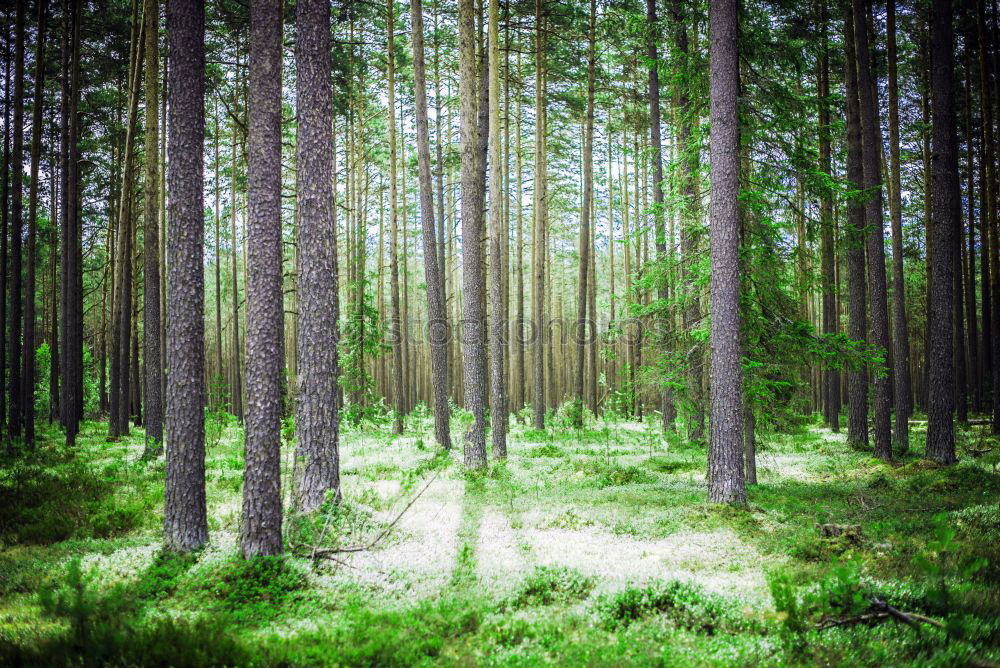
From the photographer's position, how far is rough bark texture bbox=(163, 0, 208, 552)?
19.5ft

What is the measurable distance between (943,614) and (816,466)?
28.4 feet

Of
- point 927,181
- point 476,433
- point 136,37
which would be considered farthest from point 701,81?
point 927,181

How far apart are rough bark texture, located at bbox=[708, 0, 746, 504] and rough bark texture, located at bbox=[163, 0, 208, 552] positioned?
6841mm

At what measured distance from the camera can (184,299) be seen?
598 cm

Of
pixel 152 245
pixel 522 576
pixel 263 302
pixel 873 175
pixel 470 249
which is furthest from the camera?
pixel 152 245

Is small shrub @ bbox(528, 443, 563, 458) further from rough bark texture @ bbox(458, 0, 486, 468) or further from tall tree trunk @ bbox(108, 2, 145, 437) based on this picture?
tall tree trunk @ bbox(108, 2, 145, 437)

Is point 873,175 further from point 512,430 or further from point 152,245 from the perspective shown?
point 152,245

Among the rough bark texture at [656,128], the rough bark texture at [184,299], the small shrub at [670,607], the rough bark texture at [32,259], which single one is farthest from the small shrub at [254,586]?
the rough bark texture at [32,259]

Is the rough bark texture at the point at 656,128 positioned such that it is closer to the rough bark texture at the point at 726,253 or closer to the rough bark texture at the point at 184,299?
the rough bark texture at the point at 726,253

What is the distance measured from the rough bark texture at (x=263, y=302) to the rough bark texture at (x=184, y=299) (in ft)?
2.02

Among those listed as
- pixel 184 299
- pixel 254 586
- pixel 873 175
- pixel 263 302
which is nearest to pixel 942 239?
pixel 873 175

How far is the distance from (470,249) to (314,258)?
499 cm

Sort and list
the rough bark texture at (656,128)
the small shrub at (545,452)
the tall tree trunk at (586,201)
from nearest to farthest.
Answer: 1. the rough bark texture at (656,128)
2. the small shrub at (545,452)
3. the tall tree trunk at (586,201)

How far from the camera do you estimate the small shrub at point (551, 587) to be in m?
4.91
